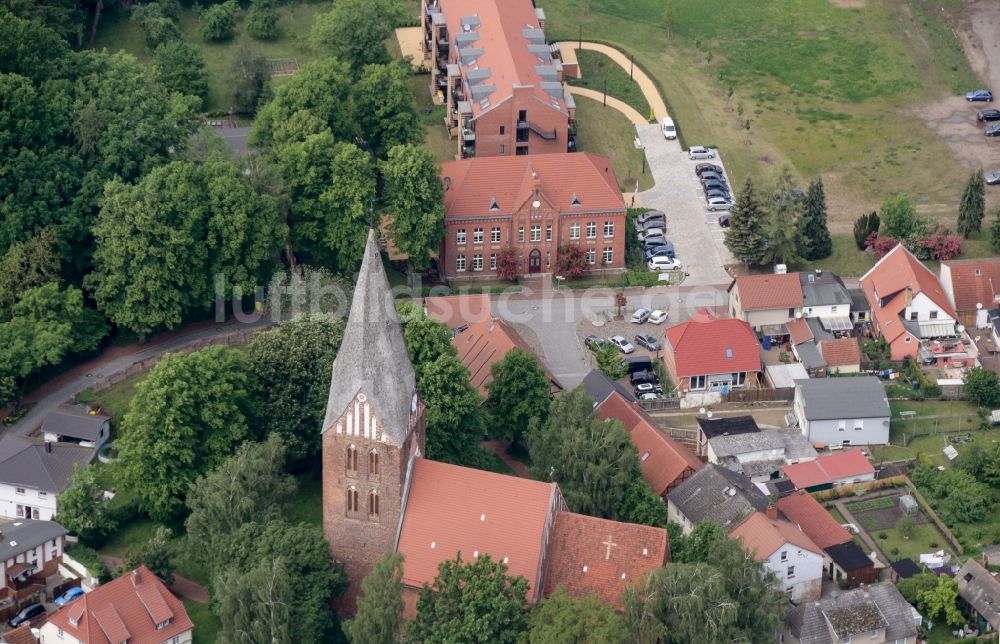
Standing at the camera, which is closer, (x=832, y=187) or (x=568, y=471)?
(x=568, y=471)

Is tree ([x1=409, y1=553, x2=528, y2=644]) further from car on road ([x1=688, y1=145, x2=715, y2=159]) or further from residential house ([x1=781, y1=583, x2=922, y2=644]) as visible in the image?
car on road ([x1=688, y1=145, x2=715, y2=159])

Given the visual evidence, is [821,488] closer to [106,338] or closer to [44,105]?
[106,338]

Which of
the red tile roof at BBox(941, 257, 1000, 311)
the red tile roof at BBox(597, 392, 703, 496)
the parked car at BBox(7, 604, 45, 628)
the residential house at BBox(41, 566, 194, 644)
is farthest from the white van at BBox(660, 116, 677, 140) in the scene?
the parked car at BBox(7, 604, 45, 628)

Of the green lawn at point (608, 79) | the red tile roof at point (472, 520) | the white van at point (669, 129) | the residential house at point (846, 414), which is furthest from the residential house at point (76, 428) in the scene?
the green lawn at point (608, 79)

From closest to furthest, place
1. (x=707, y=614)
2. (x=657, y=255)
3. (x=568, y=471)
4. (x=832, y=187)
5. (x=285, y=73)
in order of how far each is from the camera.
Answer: (x=707, y=614)
(x=568, y=471)
(x=657, y=255)
(x=832, y=187)
(x=285, y=73)

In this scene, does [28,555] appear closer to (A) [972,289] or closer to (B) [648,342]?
(B) [648,342]

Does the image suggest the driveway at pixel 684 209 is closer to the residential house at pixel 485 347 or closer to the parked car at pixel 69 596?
the residential house at pixel 485 347

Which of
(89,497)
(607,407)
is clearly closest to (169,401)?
(89,497)
